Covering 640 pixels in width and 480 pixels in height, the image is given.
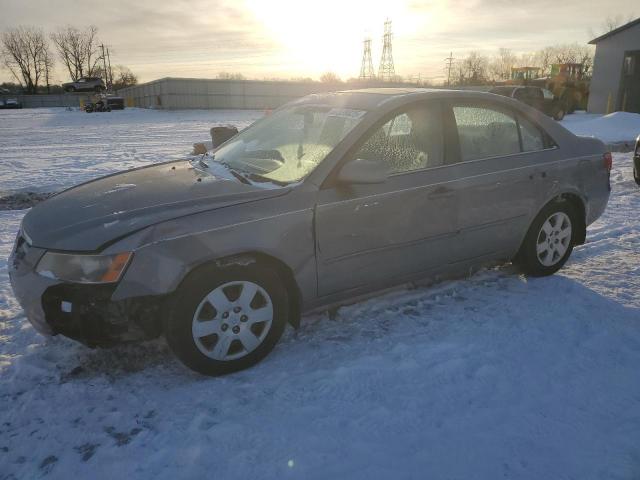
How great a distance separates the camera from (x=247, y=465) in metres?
2.25

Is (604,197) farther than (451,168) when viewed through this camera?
Yes

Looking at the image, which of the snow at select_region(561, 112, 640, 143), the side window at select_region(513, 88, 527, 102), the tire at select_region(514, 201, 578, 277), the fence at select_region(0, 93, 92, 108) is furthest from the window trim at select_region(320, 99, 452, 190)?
the fence at select_region(0, 93, 92, 108)

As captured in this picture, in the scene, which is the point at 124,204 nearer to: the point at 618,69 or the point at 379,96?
the point at 379,96

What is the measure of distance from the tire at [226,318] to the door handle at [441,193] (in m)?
1.27

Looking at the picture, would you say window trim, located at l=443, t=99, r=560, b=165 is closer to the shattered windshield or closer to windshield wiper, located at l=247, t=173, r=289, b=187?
the shattered windshield

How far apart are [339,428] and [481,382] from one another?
90 centimetres

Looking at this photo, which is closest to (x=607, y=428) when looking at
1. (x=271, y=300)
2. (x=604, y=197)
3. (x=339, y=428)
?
(x=339, y=428)

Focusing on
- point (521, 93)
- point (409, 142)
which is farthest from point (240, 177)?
point (521, 93)

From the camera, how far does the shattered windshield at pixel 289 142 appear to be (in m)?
3.29

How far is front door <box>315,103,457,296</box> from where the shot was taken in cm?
314

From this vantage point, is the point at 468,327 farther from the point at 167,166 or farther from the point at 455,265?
the point at 167,166

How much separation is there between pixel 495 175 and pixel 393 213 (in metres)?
1.01

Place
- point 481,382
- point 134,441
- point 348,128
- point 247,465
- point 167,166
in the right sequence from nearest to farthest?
point 247,465 < point 134,441 < point 481,382 < point 348,128 < point 167,166

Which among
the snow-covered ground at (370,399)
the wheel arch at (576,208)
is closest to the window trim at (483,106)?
the wheel arch at (576,208)
